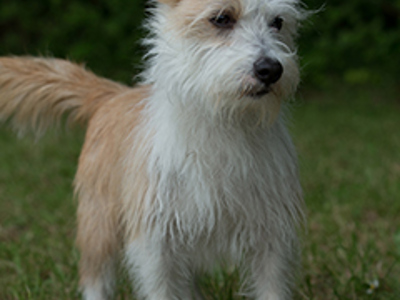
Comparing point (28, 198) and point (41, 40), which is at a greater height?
point (28, 198)

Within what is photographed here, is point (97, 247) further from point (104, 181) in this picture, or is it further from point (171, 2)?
point (171, 2)

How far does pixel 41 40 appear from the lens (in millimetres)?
11758

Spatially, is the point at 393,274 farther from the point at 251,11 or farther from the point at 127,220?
the point at 251,11

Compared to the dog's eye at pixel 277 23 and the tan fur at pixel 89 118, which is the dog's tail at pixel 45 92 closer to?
the tan fur at pixel 89 118

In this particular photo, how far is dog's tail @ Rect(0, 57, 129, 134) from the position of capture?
12.7ft

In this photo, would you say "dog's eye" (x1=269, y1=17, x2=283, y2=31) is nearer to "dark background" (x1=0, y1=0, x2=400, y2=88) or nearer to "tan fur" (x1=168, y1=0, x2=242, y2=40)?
"tan fur" (x1=168, y1=0, x2=242, y2=40)

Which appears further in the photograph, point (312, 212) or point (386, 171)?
point (386, 171)

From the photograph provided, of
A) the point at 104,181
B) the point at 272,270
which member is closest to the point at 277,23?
the point at 272,270

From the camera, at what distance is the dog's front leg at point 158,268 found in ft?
10.1

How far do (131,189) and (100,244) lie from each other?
51 cm

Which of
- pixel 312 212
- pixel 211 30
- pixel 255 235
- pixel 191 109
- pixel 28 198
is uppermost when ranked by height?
pixel 211 30

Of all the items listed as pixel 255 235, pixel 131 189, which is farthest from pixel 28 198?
pixel 255 235

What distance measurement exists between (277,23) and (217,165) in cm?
77

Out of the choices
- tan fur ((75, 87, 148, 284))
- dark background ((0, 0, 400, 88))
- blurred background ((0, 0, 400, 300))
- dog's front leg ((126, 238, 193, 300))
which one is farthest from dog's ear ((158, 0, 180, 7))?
dark background ((0, 0, 400, 88))
